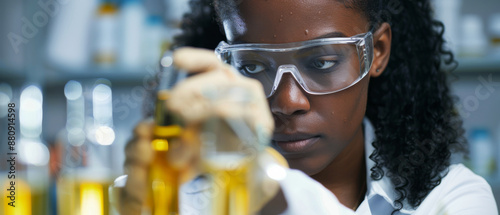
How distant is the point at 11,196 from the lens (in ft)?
2.15

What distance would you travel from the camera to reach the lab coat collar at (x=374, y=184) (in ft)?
2.45

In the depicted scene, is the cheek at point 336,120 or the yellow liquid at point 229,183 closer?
the yellow liquid at point 229,183

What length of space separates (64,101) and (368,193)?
0.66m

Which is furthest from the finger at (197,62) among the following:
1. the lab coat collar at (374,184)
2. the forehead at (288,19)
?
the lab coat collar at (374,184)

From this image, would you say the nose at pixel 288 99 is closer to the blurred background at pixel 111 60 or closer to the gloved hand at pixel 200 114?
the gloved hand at pixel 200 114

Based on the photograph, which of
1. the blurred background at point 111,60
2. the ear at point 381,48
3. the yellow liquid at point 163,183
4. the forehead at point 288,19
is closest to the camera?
the yellow liquid at point 163,183

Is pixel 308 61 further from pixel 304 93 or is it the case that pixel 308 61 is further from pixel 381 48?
pixel 381 48

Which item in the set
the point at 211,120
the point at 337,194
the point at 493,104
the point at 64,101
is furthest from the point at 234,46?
the point at 493,104

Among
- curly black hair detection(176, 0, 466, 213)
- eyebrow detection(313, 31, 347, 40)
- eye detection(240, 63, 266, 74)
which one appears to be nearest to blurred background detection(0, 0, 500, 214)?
curly black hair detection(176, 0, 466, 213)

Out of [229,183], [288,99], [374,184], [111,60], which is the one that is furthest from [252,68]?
[111,60]

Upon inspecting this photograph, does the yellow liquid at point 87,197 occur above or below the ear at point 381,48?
below

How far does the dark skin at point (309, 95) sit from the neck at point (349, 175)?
2 centimetres

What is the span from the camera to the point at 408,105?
79 centimetres

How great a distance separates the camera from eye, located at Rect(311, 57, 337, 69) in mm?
631
